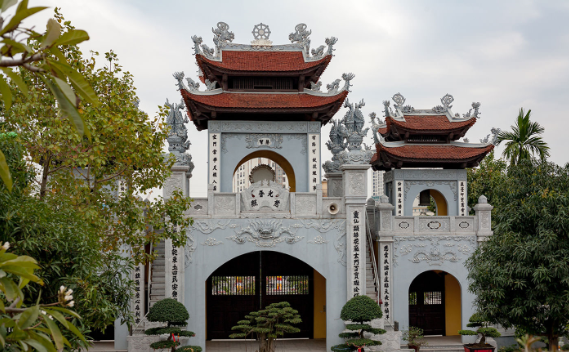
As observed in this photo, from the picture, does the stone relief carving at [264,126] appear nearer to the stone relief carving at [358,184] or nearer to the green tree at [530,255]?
the stone relief carving at [358,184]

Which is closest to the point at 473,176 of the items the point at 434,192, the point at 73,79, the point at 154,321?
the point at 434,192

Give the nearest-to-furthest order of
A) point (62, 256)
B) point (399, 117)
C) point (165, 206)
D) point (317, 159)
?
point (62, 256)
point (165, 206)
point (317, 159)
point (399, 117)

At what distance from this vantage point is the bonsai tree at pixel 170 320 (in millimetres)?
11484

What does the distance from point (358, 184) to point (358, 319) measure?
119 inches

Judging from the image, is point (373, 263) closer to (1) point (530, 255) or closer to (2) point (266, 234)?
(2) point (266, 234)

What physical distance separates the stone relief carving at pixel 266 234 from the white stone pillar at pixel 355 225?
1.18 metres

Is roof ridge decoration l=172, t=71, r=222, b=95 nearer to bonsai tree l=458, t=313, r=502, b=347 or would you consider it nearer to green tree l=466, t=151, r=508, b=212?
bonsai tree l=458, t=313, r=502, b=347

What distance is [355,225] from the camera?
12625 mm

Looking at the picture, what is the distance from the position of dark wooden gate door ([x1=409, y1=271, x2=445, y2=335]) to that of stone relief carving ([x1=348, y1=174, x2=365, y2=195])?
14.2ft

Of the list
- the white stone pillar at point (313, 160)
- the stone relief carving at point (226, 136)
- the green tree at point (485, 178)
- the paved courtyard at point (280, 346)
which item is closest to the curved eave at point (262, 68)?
the stone relief carving at point (226, 136)

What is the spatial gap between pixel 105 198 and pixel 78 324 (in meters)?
3.35

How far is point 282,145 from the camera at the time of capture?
1419cm

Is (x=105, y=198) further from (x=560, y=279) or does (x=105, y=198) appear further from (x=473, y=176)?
(x=473, y=176)

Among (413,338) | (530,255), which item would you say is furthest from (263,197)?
(530,255)
